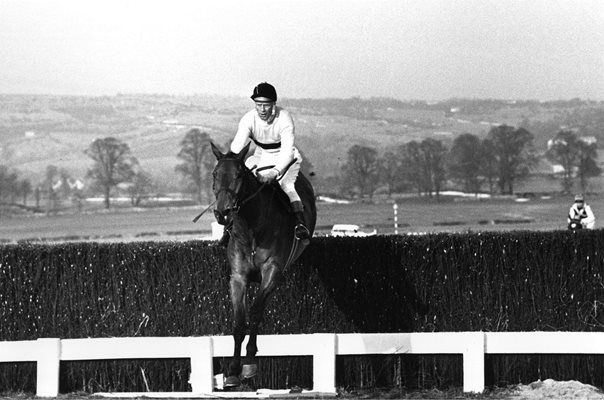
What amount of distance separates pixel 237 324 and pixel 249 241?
2.58ft

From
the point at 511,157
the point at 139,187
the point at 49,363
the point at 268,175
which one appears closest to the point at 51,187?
the point at 139,187

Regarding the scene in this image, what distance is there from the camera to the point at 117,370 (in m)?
13.3

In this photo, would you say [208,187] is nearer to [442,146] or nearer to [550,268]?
[442,146]

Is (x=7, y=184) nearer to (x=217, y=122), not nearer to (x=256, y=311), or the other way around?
(x=217, y=122)

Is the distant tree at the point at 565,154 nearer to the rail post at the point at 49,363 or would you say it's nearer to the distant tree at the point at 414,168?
the distant tree at the point at 414,168

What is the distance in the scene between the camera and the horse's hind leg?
1161 centimetres

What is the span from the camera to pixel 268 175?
12.1m

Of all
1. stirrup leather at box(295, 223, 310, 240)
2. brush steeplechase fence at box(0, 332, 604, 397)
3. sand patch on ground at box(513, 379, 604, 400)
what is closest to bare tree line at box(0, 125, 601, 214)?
sand patch on ground at box(513, 379, 604, 400)

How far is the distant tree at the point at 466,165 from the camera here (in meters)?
94.1

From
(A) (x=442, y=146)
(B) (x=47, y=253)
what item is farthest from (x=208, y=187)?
(B) (x=47, y=253)

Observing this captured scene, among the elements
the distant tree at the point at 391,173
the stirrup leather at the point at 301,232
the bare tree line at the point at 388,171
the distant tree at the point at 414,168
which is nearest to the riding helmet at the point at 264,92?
the stirrup leather at the point at 301,232

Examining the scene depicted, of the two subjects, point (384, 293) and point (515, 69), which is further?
point (515, 69)

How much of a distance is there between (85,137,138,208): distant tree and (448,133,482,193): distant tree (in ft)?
77.4

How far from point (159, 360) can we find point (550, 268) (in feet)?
13.8
